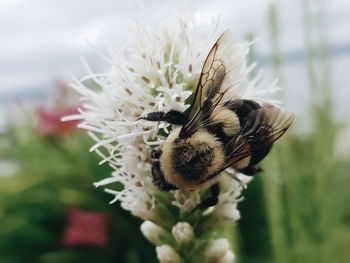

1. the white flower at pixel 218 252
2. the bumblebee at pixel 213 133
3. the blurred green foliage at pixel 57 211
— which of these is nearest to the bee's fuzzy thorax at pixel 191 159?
the bumblebee at pixel 213 133

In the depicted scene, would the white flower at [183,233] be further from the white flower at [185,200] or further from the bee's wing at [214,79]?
the bee's wing at [214,79]

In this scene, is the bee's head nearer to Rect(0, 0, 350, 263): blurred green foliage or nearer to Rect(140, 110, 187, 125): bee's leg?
Rect(140, 110, 187, 125): bee's leg

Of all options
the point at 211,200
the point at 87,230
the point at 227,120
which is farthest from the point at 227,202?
the point at 87,230

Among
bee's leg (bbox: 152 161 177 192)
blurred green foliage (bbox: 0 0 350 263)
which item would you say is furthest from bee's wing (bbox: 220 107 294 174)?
blurred green foliage (bbox: 0 0 350 263)

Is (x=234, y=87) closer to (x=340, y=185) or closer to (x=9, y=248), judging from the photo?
(x=340, y=185)

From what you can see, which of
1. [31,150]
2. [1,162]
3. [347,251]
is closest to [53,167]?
[31,150]

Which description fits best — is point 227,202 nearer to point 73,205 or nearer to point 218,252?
point 218,252

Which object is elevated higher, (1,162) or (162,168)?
(162,168)
